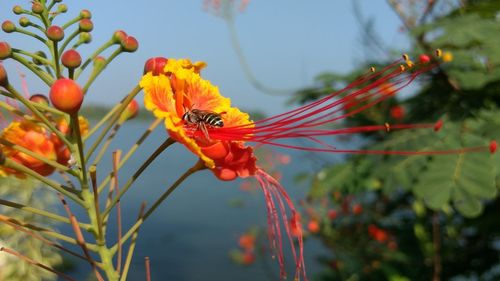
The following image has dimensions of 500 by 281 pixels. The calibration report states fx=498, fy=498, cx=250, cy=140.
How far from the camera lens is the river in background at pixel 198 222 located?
5.39 meters

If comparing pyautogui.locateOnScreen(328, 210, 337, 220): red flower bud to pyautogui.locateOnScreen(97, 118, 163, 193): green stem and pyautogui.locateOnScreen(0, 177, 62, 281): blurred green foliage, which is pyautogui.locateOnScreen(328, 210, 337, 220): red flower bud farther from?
pyautogui.locateOnScreen(97, 118, 163, 193): green stem

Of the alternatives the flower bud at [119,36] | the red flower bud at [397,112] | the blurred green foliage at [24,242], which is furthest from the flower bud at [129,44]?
the red flower bud at [397,112]

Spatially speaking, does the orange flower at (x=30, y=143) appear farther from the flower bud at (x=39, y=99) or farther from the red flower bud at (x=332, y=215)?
the red flower bud at (x=332, y=215)

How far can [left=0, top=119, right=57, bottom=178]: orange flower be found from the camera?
0.93 m

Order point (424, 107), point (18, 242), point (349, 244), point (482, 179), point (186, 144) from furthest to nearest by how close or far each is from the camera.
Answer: point (349, 244)
point (424, 107)
point (18, 242)
point (482, 179)
point (186, 144)

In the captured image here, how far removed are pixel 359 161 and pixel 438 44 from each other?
2.67 feet

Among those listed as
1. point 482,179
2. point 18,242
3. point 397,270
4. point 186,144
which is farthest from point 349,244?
point 186,144

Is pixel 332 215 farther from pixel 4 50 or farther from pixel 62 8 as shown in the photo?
pixel 4 50

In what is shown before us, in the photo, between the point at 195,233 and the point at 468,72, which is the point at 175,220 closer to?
the point at 195,233

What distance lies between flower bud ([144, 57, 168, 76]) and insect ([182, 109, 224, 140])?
0.14m

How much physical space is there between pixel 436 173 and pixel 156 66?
1.35m

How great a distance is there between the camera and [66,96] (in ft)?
2.29

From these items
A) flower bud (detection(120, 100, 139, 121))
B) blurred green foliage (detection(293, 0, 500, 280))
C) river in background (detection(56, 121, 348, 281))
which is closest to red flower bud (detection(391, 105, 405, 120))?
blurred green foliage (detection(293, 0, 500, 280))

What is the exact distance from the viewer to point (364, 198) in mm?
4418
